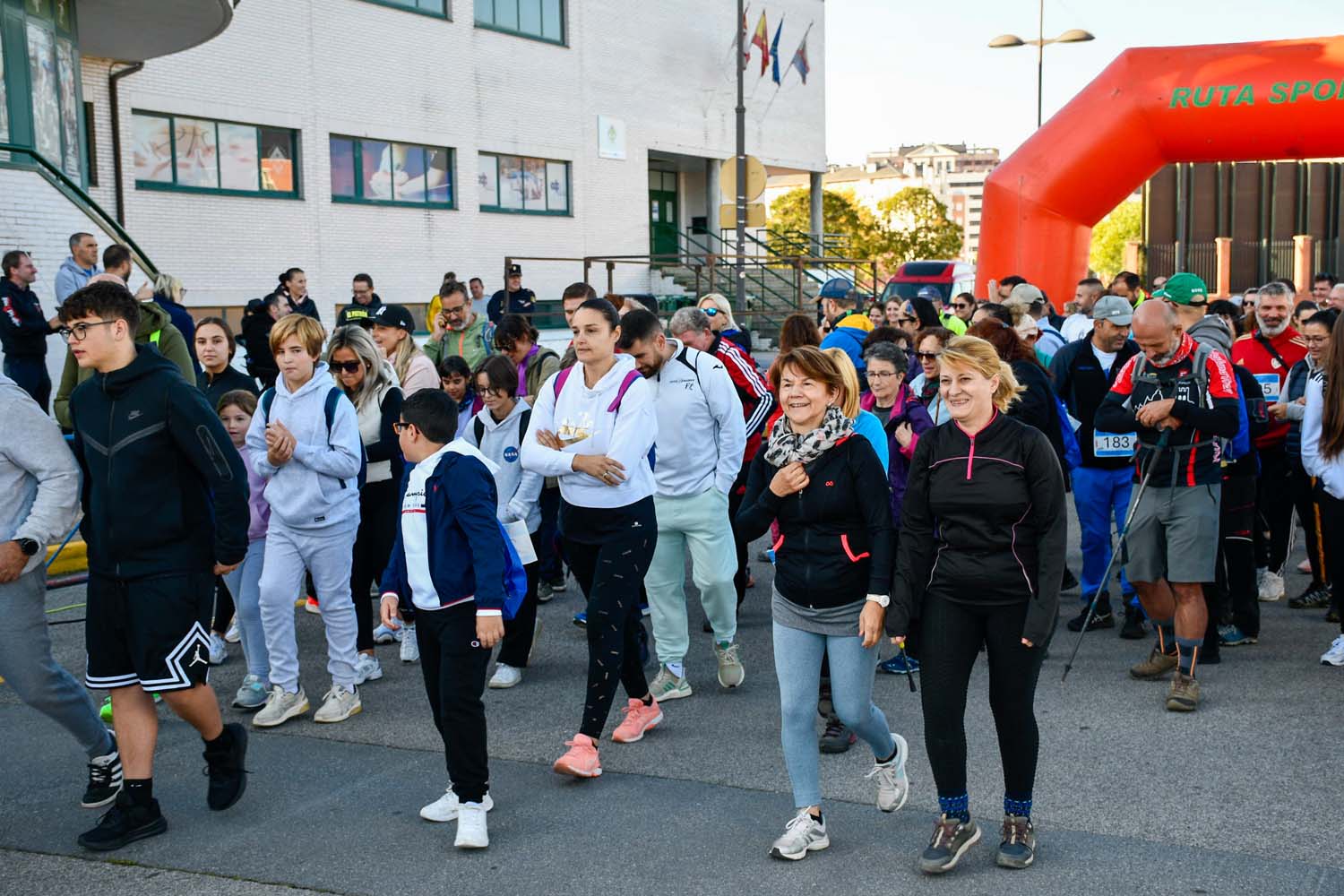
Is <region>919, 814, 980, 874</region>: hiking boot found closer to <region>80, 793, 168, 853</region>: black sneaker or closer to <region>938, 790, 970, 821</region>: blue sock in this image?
<region>938, 790, 970, 821</region>: blue sock

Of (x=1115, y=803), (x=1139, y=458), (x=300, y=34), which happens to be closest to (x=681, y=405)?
(x=1139, y=458)

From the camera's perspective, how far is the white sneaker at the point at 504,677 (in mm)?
6676

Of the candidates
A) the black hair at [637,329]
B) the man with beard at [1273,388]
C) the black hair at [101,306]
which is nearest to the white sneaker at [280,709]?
the black hair at [101,306]

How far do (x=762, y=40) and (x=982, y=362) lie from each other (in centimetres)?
3199

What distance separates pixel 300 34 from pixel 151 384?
2008cm

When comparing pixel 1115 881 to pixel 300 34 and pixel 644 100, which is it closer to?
pixel 300 34

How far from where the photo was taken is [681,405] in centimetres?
629

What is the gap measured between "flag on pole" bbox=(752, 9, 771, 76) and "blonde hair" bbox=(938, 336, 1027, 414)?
31.3 metres

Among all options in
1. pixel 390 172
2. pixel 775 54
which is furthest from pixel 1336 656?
pixel 775 54

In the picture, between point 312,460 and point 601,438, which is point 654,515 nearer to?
point 601,438

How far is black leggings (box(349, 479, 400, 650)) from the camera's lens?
6.76 meters

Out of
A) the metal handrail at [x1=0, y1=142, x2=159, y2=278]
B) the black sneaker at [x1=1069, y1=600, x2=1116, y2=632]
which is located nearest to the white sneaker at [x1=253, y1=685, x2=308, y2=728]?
the black sneaker at [x1=1069, y1=600, x2=1116, y2=632]

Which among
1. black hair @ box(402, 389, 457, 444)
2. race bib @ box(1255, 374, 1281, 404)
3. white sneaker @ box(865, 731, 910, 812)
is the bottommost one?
white sneaker @ box(865, 731, 910, 812)

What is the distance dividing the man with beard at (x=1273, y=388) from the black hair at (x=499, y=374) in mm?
4519
